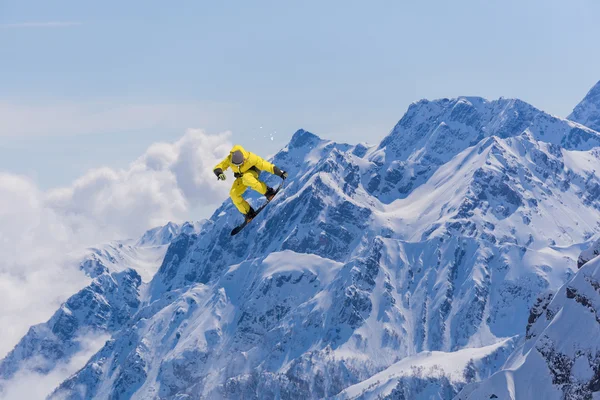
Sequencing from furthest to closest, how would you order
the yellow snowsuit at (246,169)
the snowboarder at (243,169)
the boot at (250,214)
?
1. the boot at (250,214)
2. the yellow snowsuit at (246,169)
3. the snowboarder at (243,169)

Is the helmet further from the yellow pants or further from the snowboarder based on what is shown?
the yellow pants

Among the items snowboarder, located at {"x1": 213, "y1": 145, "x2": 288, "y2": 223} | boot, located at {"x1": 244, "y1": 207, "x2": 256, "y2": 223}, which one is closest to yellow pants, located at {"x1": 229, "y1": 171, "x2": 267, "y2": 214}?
snowboarder, located at {"x1": 213, "y1": 145, "x2": 288, "y2": 223}

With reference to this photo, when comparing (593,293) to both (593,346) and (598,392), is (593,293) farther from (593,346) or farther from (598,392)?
(598,392)

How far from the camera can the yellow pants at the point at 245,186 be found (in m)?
57.4

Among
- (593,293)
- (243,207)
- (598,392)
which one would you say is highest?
(243,207)

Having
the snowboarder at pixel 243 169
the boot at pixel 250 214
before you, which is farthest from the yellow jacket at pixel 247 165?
the boot at pixel 250 214

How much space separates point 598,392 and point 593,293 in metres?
27.2

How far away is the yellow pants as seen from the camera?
188 ft

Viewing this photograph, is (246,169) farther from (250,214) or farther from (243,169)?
(250,214)

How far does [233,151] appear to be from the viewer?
189 ft

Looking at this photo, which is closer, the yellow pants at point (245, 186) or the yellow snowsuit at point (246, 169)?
the yellow pants at point (245, 186)

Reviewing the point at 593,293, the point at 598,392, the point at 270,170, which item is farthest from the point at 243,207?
the point at 593,293

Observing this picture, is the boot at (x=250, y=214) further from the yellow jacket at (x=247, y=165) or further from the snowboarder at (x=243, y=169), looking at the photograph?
the yellow jacket at (x=247, y=165)

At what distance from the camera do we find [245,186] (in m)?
58.9
